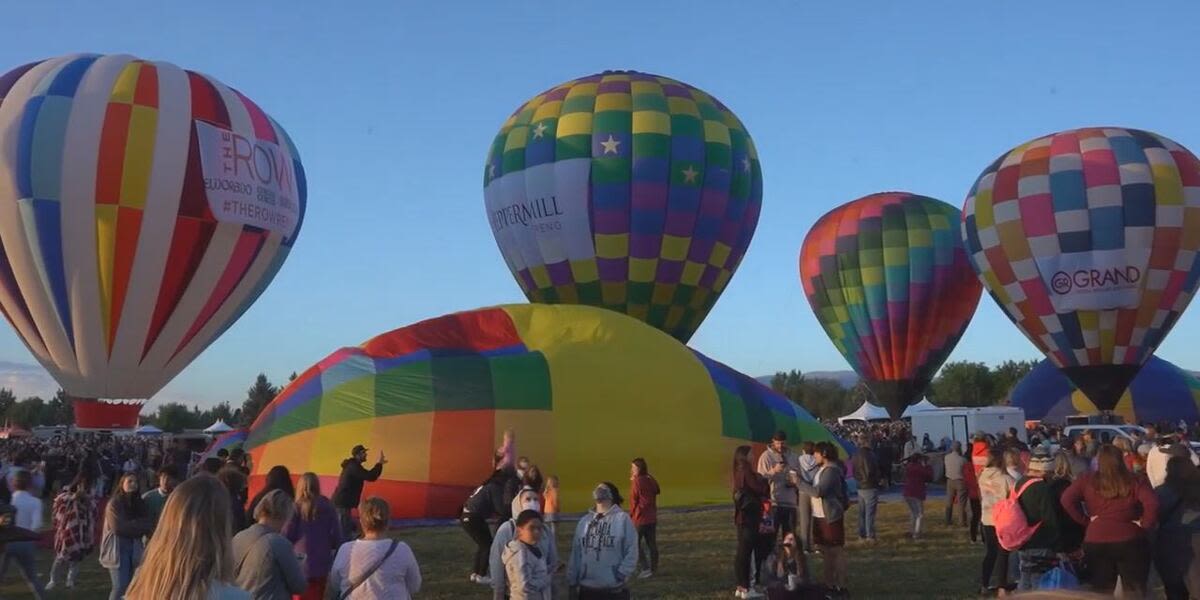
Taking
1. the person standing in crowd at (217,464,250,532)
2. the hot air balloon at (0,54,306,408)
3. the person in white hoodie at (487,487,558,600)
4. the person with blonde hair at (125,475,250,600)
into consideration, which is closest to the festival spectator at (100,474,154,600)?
the person standing in crowd at (217,464,250,532)

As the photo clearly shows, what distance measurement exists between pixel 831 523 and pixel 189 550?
6.62 meters

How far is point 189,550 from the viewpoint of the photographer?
269 cm

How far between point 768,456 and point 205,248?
14.8 meters

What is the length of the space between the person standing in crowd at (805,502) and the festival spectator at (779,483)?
13 centimetres

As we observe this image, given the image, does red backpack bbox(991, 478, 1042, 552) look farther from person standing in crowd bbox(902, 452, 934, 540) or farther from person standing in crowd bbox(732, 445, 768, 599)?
person standing in crowd bbox(902, 452, 934, 540)

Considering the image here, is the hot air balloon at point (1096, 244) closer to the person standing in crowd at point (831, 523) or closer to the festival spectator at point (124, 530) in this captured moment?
the person standing in crowd at point (831, 523)

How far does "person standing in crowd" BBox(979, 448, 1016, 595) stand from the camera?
25.4 ft

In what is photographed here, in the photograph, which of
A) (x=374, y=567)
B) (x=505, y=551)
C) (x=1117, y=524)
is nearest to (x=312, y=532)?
(x=505, y=551)

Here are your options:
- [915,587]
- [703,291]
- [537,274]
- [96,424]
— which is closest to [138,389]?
[96,424]

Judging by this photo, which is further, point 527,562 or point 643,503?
point 643,503

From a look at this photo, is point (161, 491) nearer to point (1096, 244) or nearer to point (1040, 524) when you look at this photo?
point (1040, 524)

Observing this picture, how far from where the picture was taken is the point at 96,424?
2178cm

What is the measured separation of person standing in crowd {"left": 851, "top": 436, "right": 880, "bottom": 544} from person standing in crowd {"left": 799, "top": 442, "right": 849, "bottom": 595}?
2834 mm

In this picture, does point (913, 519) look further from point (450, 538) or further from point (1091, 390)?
point (1091, 390)
